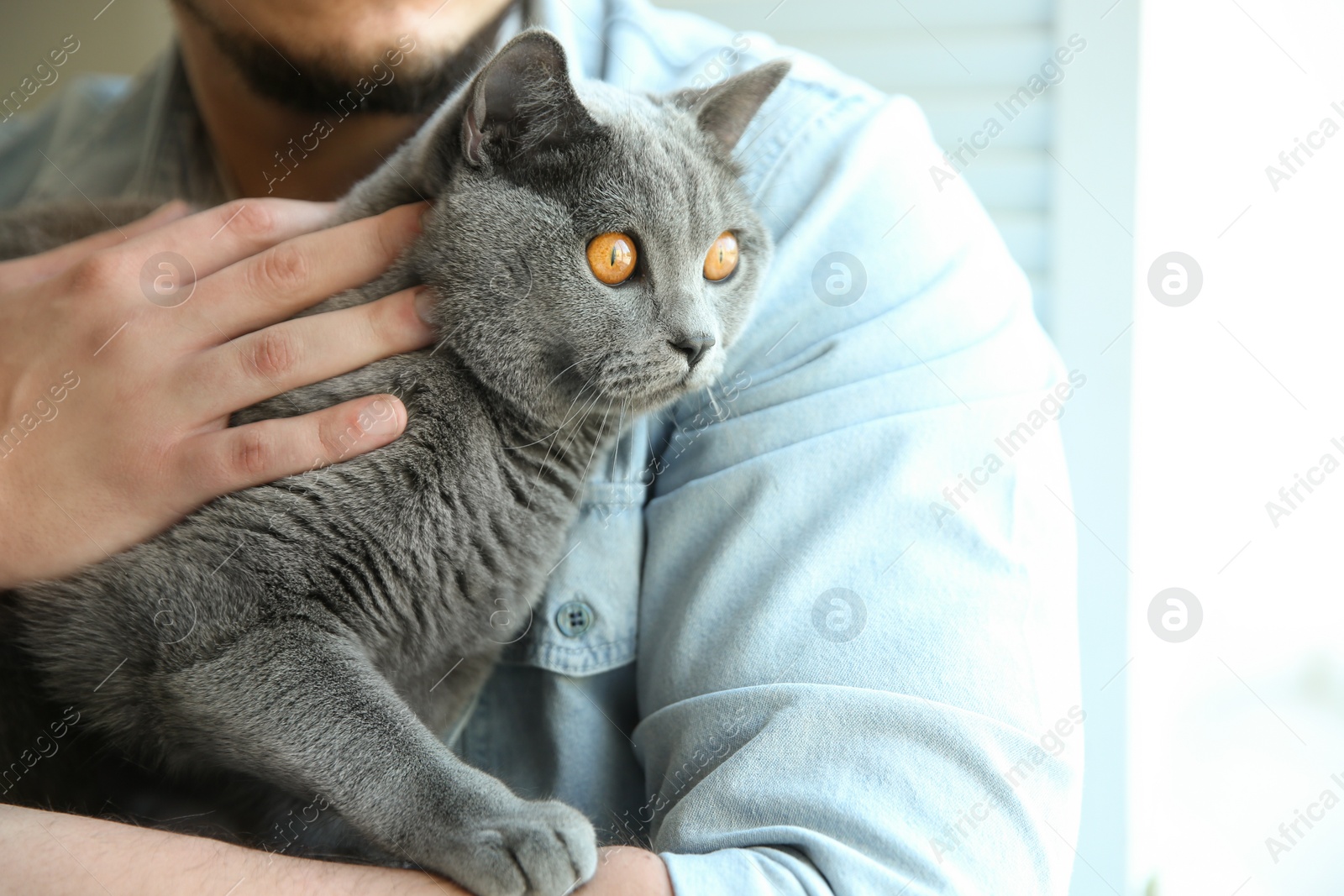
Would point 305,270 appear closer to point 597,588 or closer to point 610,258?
point 610,258

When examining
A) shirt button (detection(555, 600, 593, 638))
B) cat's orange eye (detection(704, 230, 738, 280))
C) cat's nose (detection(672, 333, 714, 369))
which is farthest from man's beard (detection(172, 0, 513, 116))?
shirt button (detection(555, 600, 593, 638))

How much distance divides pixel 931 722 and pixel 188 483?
729 mm

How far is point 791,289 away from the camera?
1.05 m

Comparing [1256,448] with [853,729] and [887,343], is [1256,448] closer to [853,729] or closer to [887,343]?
[887,343]

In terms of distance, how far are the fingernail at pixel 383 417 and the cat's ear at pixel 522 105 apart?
25 cm

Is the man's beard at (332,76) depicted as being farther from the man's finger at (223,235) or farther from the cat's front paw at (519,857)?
the cat's front paw at (519,857)

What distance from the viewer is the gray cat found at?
2.50 feet

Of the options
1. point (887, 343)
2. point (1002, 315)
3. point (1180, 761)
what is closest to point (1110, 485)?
point (1180, 761)

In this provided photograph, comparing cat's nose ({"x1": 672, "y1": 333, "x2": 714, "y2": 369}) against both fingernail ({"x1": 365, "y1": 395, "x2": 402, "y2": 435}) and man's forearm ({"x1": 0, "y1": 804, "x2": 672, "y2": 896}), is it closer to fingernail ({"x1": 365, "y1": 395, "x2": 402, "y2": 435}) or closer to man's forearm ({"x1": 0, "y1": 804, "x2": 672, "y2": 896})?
fingernail ({"x1": 365, "y1": 395, "x2": 402, "y2": 435})

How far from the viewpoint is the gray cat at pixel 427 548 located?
76 cm

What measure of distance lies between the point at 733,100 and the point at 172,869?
0.93 m

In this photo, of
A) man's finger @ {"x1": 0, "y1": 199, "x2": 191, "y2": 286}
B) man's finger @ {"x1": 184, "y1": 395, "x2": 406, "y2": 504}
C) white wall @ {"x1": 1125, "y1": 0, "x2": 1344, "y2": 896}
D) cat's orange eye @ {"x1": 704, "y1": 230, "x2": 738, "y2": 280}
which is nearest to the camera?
man's finger @ {"x1": 184, "y1": 395, "x2": 406, "y2": 504}

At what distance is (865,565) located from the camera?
34.3 inches

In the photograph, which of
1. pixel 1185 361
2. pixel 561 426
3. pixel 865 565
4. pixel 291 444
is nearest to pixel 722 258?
pixel 561 426
